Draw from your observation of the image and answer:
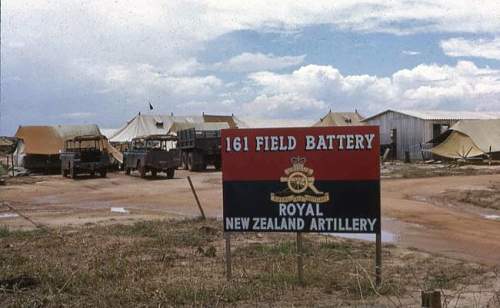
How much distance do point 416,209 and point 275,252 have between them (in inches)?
348

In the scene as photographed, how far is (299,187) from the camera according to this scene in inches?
312

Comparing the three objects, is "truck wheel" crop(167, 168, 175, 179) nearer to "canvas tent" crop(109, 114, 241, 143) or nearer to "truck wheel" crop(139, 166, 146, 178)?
"truck wheel" crop(139, 166, 146, 178)

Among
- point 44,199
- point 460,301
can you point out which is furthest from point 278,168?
point 44,199

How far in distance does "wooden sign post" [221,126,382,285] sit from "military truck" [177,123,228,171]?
30946 millimetres

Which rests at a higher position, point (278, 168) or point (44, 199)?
point (278, 168)

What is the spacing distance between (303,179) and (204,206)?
12.3 m

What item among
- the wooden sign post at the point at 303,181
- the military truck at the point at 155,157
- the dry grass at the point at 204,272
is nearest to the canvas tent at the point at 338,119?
the military truck at the point at 155,157

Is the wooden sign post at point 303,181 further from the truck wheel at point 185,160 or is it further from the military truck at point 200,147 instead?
the truck wheel at point 185,160

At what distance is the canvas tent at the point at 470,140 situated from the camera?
43.6m

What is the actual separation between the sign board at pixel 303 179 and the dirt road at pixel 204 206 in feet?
11.9

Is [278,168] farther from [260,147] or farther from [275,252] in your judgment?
[275,252]

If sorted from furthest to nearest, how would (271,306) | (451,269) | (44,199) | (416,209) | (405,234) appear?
1. (44,199)
2. (416,209)
3. (405,234)
4. (451,269)
5. (271,306)

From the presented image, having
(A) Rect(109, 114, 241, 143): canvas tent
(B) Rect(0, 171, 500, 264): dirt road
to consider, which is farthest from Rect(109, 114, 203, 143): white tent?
(B) Rect(0, 171, 500, 264): dirt road

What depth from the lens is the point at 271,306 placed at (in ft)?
22.4
